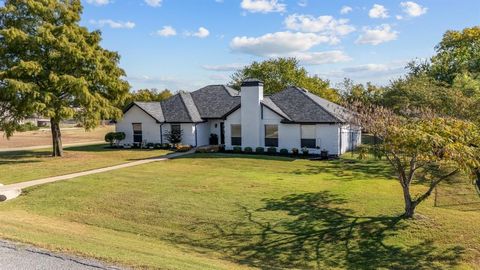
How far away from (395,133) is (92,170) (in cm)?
→ 1809

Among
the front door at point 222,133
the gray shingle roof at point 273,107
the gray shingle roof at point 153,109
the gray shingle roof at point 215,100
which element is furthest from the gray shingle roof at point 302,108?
the gray shingle roof at point 153,109

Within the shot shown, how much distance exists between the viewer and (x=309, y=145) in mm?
Result: 29297

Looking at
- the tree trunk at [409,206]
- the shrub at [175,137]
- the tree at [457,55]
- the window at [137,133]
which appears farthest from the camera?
the tree at [457,55]

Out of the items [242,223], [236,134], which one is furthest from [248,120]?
[242,223]

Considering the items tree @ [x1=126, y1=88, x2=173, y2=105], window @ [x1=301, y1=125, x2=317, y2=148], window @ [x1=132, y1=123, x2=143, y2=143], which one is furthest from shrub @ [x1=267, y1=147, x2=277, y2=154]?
tree @ [x1=126, y1=88, x2=173, y2=105]

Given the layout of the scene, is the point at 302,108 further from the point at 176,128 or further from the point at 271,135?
the point at 176,128

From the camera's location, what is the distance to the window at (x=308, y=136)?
1148 inches

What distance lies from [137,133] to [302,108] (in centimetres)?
1629

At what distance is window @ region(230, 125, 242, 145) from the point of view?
32.1 m

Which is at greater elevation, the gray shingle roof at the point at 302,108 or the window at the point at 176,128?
the gray shingle roof at the point at 302,108

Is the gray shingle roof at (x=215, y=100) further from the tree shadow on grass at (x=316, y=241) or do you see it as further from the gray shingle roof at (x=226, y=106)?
the tree shadow on grass at (x=316, y=241)

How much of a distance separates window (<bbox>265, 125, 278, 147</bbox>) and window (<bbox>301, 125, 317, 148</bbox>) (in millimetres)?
2284

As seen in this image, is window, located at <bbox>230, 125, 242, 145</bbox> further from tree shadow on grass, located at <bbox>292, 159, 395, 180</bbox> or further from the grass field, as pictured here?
the grass field

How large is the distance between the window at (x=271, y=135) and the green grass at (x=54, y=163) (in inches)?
342
